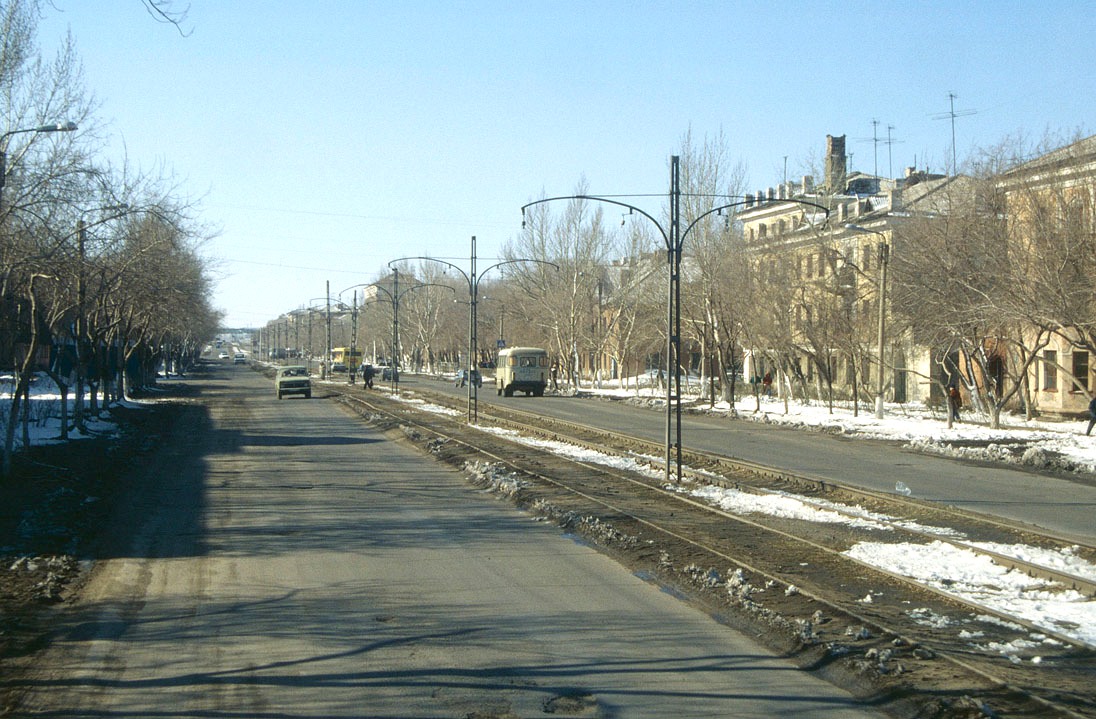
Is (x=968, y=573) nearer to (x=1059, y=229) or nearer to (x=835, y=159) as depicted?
(x=1059, y=229)

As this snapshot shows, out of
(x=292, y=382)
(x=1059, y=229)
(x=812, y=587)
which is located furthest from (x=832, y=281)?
(x=812, y=587)

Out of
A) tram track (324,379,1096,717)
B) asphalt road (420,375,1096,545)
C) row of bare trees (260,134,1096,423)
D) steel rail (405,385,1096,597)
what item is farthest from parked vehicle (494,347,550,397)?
tram track (324,379,1096,717)

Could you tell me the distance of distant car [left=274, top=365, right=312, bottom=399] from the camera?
5516 cm

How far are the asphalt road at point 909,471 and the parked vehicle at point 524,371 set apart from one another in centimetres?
2343

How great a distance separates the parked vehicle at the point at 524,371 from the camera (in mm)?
62469

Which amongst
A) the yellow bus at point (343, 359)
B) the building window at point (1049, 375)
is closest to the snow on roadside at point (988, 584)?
the building window at point (1049, 375)

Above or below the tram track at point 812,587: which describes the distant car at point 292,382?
above

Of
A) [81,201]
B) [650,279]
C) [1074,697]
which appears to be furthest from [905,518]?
[650,279]

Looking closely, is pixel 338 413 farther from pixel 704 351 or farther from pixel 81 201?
pixel 81 201

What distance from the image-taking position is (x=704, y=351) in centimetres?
Answer: 5000

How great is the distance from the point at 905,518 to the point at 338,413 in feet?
104

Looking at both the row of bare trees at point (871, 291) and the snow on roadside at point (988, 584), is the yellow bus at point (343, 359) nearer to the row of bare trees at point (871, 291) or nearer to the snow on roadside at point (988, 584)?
Answer: the row of bare trees at point (871, 291)

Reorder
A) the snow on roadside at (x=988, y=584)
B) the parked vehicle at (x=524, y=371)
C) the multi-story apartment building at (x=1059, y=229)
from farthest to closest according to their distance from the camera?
the parked vehicle at (x=524, y=371) < the multi-story apartment building at (x=1059, y=229) < the snow on roadside at (x=988, y=584)

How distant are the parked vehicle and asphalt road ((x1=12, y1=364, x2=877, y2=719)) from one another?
46.3 m
